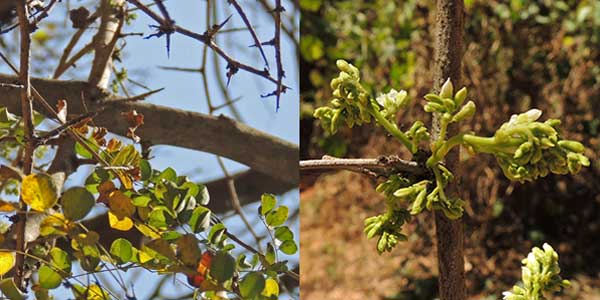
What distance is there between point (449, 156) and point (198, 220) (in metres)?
0.13

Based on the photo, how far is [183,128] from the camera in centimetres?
52

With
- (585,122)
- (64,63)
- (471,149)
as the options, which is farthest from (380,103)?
(585,122)

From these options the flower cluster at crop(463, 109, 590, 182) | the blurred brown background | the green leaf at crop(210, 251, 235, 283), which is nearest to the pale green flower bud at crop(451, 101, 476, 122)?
the flower cluster at crop(463, 109, 590, 182)

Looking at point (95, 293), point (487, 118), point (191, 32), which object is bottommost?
point (95, 293)

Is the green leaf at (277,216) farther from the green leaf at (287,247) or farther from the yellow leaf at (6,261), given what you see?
the yellow leaf at (6,261)

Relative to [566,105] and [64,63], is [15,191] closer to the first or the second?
[64,63]

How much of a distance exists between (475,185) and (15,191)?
127 centimetres

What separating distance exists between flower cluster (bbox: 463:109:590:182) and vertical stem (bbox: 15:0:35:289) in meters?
0.19

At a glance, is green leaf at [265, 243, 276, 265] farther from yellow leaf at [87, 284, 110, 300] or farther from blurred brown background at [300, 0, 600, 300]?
blurred brown background at [300, 0, 600, 300]

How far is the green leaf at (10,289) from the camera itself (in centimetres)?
35

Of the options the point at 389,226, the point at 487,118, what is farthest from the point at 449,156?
the point at 487,118

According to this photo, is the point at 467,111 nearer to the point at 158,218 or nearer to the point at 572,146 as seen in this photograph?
the point at 572,146

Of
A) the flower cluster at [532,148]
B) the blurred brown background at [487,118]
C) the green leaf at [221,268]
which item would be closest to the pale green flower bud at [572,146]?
the flower cluster at [532,148]

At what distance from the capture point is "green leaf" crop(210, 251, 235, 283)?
1.27 feet
